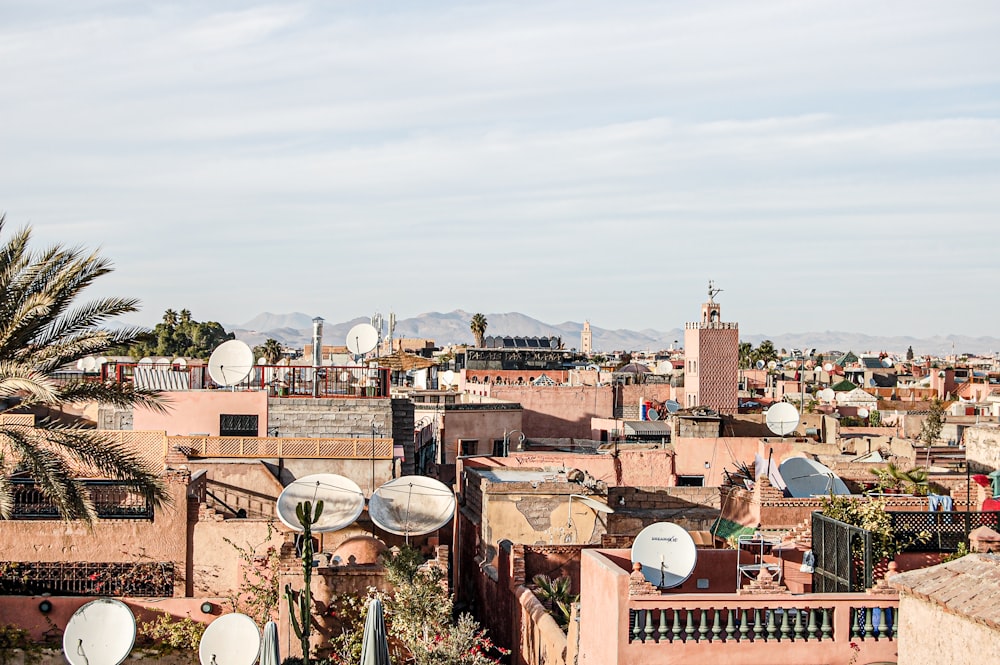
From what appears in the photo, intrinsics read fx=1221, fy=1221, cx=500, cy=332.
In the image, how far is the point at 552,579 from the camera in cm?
1897

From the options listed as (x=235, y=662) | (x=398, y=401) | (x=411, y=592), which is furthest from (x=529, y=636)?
(x=398, y=401)

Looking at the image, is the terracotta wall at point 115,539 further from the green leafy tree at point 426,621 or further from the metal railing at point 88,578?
the green leafy tree at point 426,621

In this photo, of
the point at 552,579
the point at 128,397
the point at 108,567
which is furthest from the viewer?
the point at 108,567

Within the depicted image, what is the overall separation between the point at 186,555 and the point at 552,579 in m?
6.42

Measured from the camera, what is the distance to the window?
28750mm

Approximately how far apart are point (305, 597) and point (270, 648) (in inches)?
36.0

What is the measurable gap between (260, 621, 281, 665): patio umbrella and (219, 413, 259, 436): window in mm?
13016

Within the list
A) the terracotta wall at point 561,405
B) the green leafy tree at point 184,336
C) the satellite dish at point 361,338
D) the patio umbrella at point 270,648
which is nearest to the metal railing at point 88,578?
the patio umbrella at point 270,648

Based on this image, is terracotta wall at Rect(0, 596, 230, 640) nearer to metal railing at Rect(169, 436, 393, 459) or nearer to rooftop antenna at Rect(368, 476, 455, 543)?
rooftop antenna at Rect(368, 476, 455, 543)

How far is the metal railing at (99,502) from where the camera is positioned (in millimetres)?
20750

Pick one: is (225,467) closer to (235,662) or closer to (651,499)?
(235,662)

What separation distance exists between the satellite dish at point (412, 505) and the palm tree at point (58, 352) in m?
4.24

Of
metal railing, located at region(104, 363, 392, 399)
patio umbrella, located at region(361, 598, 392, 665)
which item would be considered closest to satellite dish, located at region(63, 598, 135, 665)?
patio umbrella, located at region(361, 598, 392, 665)

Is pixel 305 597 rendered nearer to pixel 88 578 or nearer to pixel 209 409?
pixel 88 578
